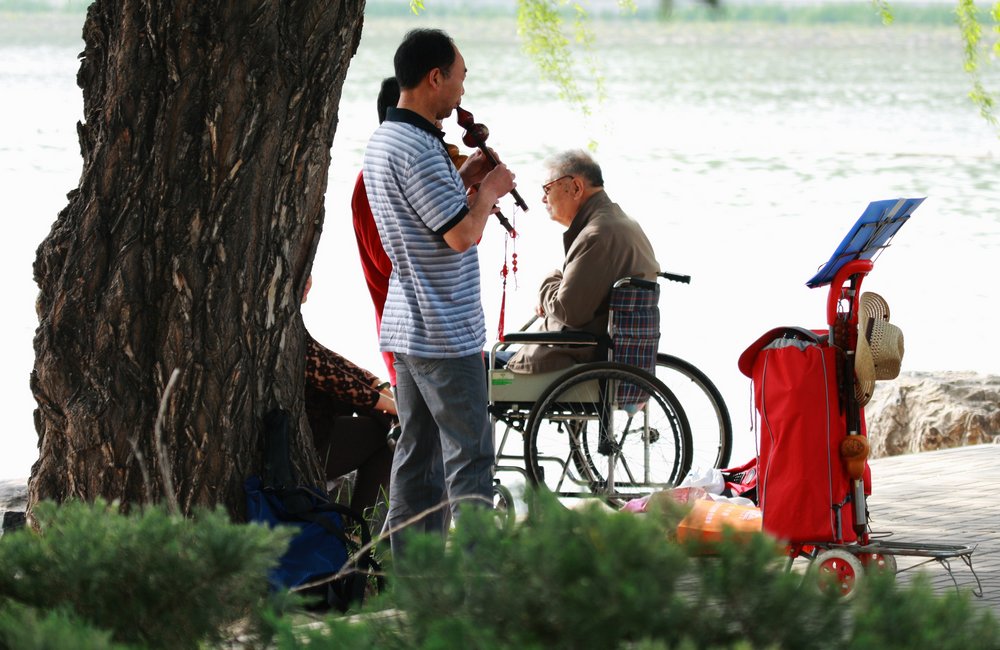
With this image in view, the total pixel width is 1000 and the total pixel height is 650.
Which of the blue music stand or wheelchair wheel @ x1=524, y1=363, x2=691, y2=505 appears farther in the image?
wheelchair wheel @ x1=524, y1=363, x2=691, y2=505

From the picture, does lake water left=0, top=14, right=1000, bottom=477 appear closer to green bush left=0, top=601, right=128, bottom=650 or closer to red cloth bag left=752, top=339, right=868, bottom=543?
red cloth bag left=752, top=339, right=868, bottom=543

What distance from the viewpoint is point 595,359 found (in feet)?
17.6

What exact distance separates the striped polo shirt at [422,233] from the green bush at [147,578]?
1.44m

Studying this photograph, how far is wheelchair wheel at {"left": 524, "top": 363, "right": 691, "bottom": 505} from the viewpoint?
5.24 metres

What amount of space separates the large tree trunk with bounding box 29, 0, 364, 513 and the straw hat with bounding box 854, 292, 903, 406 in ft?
5.40

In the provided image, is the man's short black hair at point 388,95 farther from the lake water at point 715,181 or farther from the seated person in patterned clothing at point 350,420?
the lake water at point 715,181

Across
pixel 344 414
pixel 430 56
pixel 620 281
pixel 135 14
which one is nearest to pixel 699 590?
pixel 430 56

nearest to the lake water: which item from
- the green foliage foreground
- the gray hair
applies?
the gray hair

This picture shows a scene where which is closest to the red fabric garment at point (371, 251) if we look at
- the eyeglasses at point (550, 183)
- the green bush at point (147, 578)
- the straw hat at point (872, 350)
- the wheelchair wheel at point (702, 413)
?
the straw hat at point (872, 350)

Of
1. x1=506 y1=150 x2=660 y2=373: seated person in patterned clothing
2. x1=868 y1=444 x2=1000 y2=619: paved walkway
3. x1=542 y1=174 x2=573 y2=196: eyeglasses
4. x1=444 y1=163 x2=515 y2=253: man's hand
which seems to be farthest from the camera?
x1=542 y1=174 x2=573 y2=196: eyeglasses

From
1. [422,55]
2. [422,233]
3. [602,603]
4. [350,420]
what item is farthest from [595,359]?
[602,603]

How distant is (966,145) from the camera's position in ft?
75.2

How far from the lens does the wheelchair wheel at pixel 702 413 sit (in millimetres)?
5520

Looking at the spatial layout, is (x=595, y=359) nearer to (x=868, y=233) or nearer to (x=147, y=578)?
(x=868, y=233)
